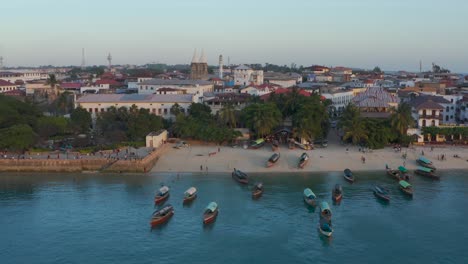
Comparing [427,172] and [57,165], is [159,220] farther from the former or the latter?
[427,172]

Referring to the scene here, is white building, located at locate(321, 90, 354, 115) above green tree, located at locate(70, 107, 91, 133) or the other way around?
above

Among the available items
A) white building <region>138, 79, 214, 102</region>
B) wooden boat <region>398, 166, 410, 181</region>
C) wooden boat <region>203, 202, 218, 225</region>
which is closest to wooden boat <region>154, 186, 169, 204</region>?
wooden boat <region>203, 202, 218, 225</region>

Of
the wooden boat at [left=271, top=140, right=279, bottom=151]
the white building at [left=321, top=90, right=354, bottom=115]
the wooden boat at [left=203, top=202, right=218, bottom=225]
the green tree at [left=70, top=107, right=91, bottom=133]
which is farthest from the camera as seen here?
the white building at [left=321, top=90, right=354, bottom=115]

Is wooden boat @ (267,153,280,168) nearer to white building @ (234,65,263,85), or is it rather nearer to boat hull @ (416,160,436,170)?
boat hull @ (416,160,436,170)

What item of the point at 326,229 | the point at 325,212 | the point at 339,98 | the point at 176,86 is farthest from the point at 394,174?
the point at 176,86

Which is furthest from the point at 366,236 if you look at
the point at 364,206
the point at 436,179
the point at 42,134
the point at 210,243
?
the point at 42,134

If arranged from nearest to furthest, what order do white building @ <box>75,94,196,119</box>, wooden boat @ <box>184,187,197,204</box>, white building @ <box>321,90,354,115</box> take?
wooden boat @ <box>184,187,197,204</box>
white building @ <box>75,94,196,119</box>
white building @ <box>321,90,354,115</box>

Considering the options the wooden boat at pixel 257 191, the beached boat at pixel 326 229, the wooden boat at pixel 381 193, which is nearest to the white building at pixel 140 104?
the wooden boat at pixel 257 191
